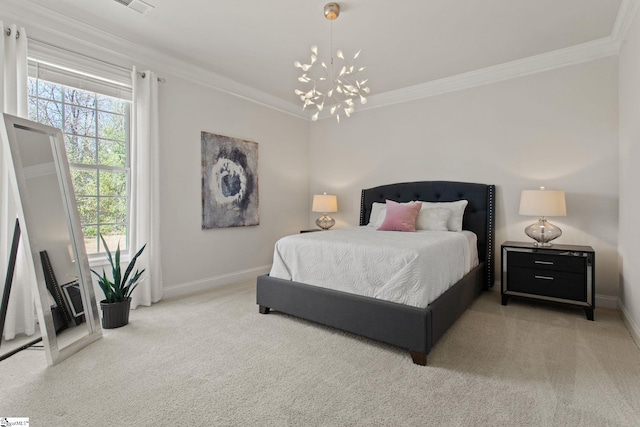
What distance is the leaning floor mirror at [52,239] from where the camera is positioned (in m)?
1.97

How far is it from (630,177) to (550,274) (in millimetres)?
1010

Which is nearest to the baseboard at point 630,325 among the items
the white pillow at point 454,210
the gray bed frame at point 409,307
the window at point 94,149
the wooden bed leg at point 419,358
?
the gray bed frame at point 409,307

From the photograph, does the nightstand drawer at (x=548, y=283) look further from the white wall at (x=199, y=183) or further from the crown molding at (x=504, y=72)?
the white wall at (x=199, y=183)

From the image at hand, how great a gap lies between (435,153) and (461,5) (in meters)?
1.88

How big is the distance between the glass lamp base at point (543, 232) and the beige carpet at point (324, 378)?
807 mm

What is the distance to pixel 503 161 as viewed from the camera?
141 inches

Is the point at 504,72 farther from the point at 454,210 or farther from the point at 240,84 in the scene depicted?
the point at 240,84

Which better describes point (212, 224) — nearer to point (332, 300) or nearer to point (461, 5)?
point (332, 300)

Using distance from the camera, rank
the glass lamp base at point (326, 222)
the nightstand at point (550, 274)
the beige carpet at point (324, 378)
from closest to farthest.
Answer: the beige carpet at point (324, 378) → the nightstand at point (550, 274) → the glass lamp base at point (326, 222)

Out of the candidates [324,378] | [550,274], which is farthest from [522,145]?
[324,378]

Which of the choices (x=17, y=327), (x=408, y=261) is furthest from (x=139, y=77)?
(x=408, y=261)

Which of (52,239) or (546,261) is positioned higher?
(52,239)

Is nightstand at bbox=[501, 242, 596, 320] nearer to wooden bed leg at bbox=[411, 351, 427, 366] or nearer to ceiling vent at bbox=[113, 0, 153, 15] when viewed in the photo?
wooden bed leg at bbox=[411, 351, 427, 366]

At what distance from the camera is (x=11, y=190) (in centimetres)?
232
